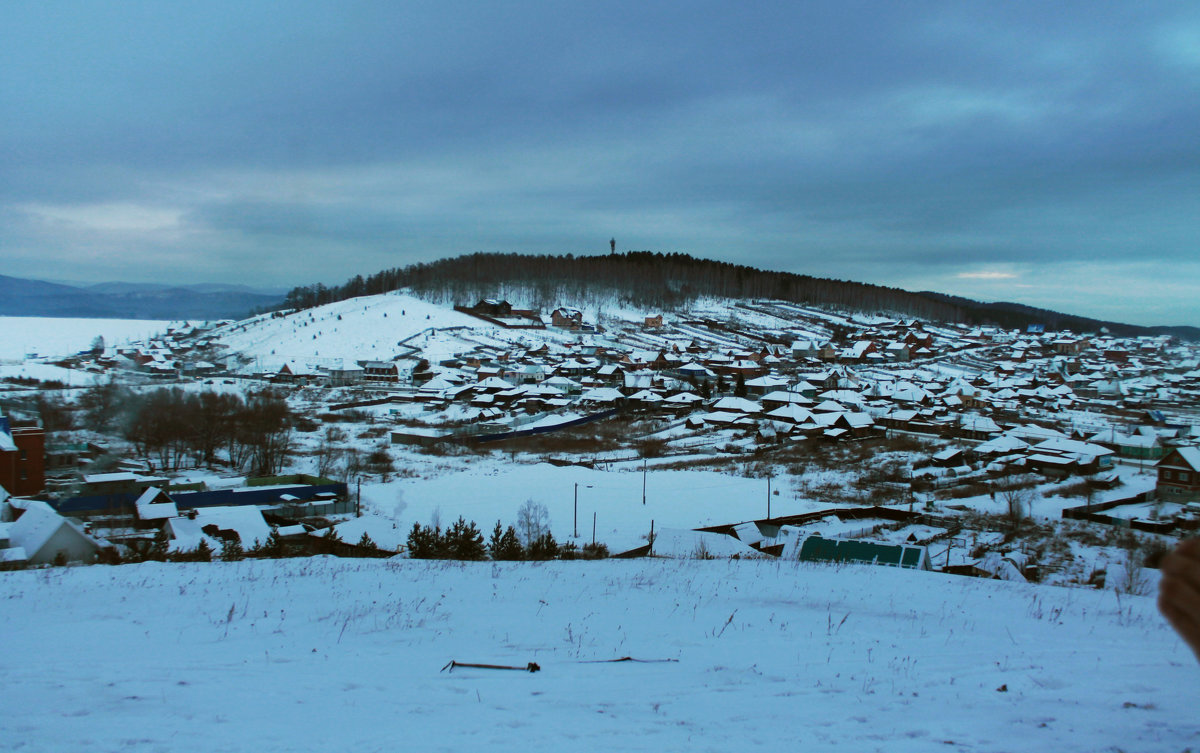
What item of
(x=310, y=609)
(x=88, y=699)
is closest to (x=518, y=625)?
(x=310, y=609)

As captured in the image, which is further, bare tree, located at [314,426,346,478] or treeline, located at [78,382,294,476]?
bare tree, located at [314,426,346,478]

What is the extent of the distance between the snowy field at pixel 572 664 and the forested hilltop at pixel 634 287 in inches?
2130

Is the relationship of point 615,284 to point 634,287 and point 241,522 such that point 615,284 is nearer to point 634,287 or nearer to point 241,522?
point 634,287

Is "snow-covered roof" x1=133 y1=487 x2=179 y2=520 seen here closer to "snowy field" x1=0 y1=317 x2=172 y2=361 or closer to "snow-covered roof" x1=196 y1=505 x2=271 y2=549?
"snow-covered roof" x1=196 y1=505 x2=271 y2=549

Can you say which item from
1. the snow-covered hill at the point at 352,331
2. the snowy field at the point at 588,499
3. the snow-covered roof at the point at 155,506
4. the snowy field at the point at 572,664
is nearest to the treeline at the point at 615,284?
the snow-covered hill at the point at 352,331

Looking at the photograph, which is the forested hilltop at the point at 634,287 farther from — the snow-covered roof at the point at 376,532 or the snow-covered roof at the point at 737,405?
the snow-covered roof at the point at 376,532

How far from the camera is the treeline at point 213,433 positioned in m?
15.8

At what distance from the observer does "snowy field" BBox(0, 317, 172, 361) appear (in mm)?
23266

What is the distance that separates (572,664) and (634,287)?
223 ft

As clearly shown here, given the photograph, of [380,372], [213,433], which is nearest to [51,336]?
[380,372]

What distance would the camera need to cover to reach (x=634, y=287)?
70625 millimetres

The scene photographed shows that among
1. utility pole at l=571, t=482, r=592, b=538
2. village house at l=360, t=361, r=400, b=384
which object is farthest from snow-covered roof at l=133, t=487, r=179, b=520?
village house at l=360, t=361, r=400, b=384

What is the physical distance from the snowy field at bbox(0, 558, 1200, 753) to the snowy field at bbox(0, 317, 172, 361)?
2168cm

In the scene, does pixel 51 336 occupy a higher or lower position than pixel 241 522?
higher
